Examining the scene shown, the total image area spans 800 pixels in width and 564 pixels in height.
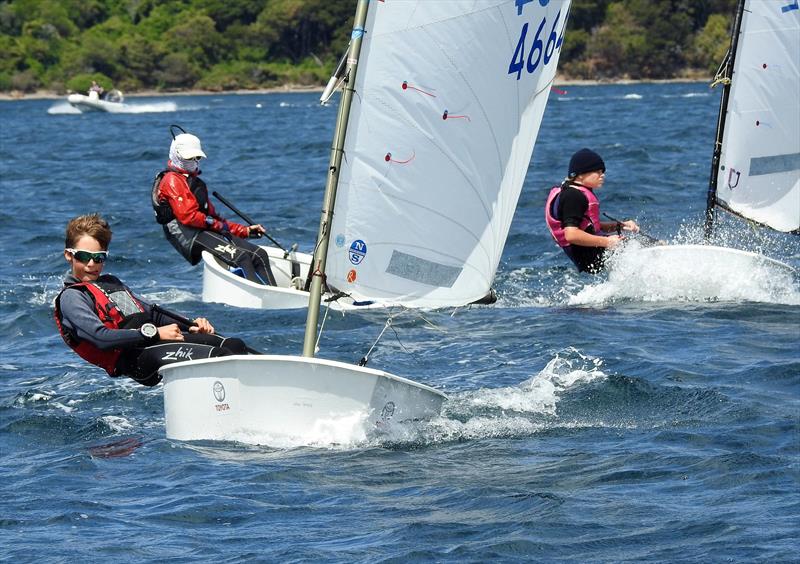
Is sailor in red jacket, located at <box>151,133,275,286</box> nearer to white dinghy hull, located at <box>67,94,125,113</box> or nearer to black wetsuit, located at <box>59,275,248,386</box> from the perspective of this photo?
black wetsuit, located at <box>59,275,248,386</box>

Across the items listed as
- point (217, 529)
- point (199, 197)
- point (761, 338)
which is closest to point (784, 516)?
point (217, 529)

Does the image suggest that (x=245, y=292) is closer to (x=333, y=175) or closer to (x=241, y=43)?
(x=333, y=175)

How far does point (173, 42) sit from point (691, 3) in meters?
41.0

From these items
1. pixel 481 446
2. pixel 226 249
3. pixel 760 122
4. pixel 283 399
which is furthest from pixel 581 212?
pixel 283 399

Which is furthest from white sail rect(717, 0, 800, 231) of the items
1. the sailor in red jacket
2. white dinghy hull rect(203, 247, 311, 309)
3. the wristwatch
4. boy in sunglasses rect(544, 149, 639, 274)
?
the wristwatch

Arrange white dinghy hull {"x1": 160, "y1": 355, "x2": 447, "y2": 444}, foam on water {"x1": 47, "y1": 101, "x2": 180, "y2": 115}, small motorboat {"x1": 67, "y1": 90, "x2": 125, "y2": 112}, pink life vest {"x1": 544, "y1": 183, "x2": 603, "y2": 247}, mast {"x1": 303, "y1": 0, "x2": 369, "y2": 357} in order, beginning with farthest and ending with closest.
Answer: foam on water {"x1": 47, "y1": 101, "x2": 180, "y2": 115} → small motorboat {"x1": 67, "y1": 90, "x2": 125, "y2": 112} → pink life vest {"x1": 544, "y1": 183, "x2": 603, "y2": 247} → mast {"x1": 303, "y1": 0, "x2": 369, "y2": 357} → white dinghy hull {"x1": 160, "y1": 355, "x2": 447, "y2": 444}

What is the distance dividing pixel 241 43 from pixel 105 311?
362 ft

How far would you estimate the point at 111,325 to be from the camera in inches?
303

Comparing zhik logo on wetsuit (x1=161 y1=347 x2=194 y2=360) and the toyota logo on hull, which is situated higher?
zhik logo on wetsuit (x1=161 y1=347 x2=194 y2=360)

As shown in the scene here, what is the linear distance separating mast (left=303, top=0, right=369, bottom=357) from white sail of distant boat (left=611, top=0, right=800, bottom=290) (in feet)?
21.1

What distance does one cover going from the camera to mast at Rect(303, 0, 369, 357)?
722 cm

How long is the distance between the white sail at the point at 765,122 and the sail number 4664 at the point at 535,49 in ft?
19.1

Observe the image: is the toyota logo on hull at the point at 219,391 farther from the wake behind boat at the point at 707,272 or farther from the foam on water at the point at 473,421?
the wake behind boat at the point at 707,272

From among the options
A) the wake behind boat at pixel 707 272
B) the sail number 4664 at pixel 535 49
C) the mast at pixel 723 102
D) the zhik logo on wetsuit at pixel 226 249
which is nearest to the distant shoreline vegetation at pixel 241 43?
the mast at pixel 723 102
